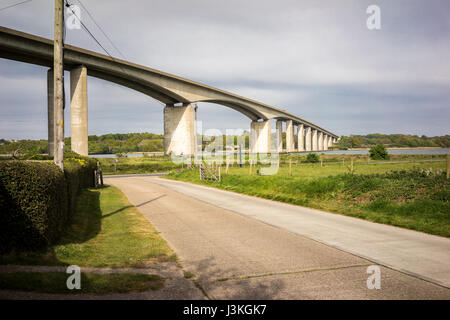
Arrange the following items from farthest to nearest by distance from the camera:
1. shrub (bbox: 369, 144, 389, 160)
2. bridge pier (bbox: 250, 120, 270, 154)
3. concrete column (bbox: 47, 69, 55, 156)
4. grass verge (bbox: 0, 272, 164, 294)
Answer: bridge pier (bbox: 250, 120, 270, 154), shrub (bbox: 369, 144, 389, 160), concrete column (bbox: 47, 69, 55, 156), grass verge (bbox: 0, 272, 164, 294)

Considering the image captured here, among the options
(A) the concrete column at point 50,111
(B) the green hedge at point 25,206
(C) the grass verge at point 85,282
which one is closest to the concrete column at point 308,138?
(A) the concrete column at point 50,111

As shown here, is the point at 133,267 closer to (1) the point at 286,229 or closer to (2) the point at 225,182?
(1) the point at 286,229

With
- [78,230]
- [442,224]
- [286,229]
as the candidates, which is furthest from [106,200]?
[442,224]

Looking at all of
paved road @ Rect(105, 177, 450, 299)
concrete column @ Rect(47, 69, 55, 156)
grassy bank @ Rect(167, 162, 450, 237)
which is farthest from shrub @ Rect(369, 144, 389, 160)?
concrete column @ Rect(47, 69, 55, 156)

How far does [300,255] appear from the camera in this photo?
716 cm

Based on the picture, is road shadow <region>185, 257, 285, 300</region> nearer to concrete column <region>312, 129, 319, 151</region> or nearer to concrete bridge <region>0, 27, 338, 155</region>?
concrete bridge <region>0, 27, 338, 155</region>

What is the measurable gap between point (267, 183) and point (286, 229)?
33.7ft

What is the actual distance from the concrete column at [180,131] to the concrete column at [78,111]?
2114 centimetres

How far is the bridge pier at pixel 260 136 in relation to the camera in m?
91.1

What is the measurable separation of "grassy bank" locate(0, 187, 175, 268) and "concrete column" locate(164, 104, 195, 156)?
47703 mm

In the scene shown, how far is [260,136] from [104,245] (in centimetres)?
8439

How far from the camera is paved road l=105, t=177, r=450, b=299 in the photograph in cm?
516

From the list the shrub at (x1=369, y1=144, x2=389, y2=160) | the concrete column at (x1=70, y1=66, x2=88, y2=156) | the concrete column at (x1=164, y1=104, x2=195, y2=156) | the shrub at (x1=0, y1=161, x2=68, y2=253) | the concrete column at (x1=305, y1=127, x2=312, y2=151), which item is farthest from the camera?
the concrete column at (x1=305, y1=127, x2=312, y2=151)

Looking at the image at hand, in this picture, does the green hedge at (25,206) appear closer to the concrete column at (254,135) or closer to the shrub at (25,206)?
the shrub at (25,206)
